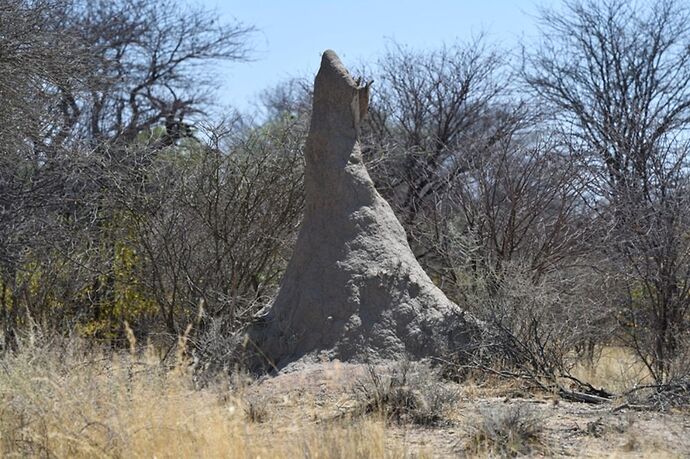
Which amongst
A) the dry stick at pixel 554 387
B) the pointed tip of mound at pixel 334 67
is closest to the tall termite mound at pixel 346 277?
the pointed tip of mound at pixel 334 67

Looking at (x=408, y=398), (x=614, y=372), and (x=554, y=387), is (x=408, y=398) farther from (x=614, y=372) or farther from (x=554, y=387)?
(x=614, y=372)

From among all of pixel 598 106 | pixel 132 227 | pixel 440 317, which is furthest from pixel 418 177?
pixel 440 317

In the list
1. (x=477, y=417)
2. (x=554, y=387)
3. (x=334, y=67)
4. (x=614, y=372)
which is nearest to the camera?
(x=477, y=417)

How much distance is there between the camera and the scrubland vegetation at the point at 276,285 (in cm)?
650

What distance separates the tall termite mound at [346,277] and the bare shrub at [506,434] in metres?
2.09

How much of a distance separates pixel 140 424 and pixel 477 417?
83.3 inches

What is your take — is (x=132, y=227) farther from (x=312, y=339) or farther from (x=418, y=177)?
(x=418, y=177)

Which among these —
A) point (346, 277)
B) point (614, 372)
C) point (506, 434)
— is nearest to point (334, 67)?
point (346, 277)

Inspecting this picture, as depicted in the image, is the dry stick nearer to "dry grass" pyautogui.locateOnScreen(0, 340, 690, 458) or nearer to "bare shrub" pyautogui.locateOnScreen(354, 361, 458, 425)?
"dry grass" pyautogui.locateOnScreen(0, 340, 690, 458)

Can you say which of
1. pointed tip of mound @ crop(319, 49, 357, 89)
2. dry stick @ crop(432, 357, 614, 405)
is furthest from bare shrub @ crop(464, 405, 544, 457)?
pointed tip of mound @ crop(319, 49, 357, 89)

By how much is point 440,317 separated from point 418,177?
8.71 meters

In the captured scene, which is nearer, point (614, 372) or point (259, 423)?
point (259, 423)

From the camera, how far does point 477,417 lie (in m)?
6.81

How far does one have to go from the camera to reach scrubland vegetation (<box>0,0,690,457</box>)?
21.3 ft
